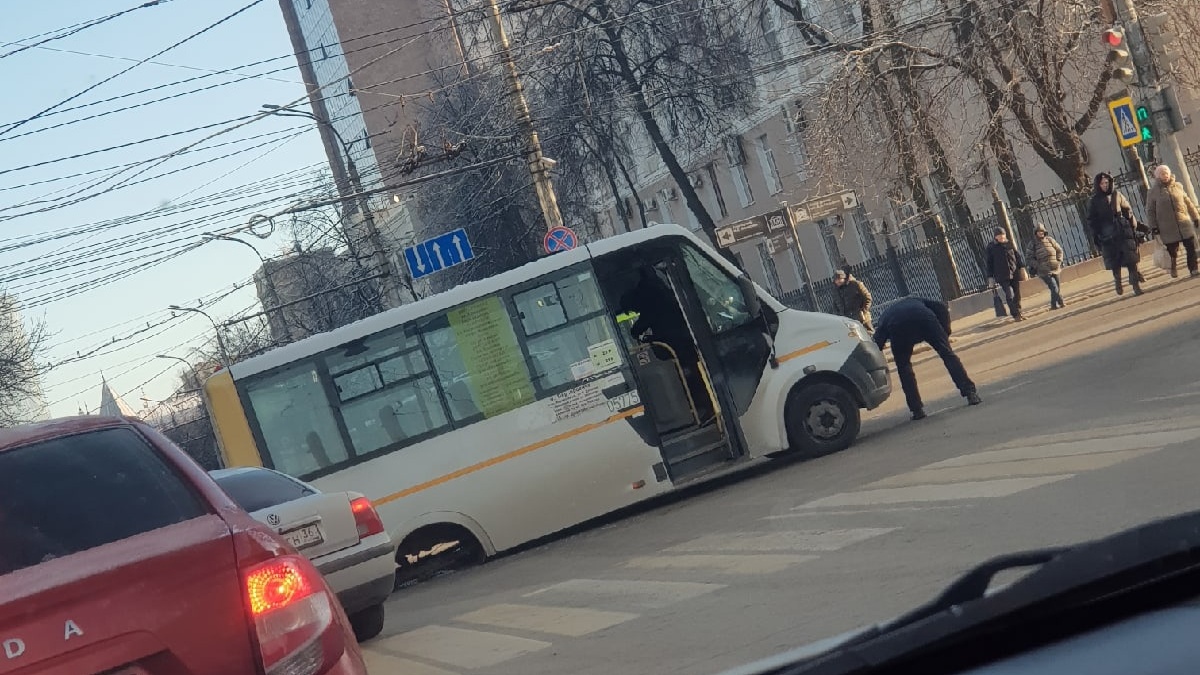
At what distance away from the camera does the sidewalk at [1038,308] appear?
24.0 m

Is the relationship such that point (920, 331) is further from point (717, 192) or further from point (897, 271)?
point (717, 192)

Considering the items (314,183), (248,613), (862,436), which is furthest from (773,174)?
(248,613)

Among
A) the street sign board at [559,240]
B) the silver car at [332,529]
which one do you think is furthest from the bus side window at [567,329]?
the street sign board at [559,240]

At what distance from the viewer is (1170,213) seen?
2117 centimetres

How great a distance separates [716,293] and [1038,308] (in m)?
13.8

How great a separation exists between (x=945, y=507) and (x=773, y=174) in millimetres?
38798

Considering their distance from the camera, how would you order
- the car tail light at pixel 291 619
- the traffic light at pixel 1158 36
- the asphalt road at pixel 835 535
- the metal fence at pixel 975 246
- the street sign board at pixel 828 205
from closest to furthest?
the car tail light at pixel 291 619 → the asphalt road at pixel 835 535 → the traffic light at pixel 1158 36 → the street sign board at pixel 828 205 → the metal fence at pixel 975 246

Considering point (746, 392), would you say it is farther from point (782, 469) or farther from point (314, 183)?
point (314, 183)

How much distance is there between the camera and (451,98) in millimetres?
49844

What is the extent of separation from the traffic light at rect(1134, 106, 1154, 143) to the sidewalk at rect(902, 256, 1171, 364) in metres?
2.40

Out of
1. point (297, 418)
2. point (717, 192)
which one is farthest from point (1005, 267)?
point (717, 192)

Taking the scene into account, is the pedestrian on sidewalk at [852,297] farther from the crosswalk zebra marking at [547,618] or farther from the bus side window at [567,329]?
the crosswalk zebra marking at [547,618]

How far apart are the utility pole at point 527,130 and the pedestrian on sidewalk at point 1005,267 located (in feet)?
24.3

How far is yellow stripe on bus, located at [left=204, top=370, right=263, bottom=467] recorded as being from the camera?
14320mm
